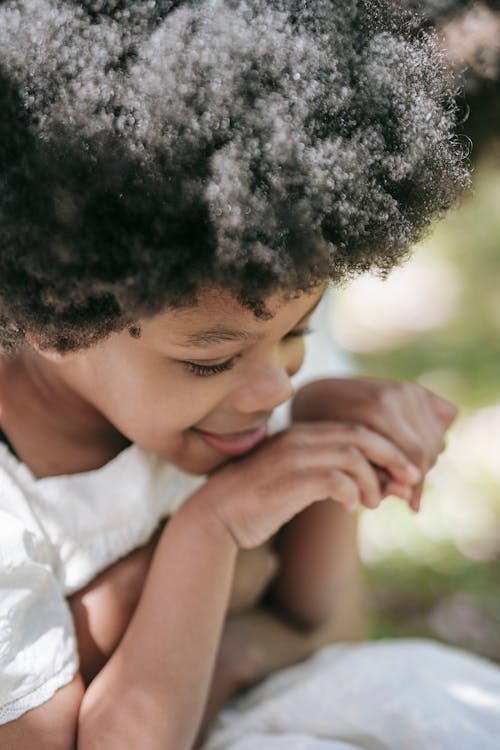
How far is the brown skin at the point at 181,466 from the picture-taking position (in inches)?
58.9

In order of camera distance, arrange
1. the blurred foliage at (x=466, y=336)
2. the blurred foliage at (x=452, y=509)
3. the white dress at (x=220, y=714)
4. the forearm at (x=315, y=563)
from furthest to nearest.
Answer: the blurred foliage at (x=466, y=336) < the blurred foliage at (x=452, y=509) < the forearm at (x=315, y=563) < the white dress at (x=220, y=714)

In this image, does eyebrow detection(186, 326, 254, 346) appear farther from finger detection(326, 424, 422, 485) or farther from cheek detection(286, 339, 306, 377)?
finger detection(326, 424, 422, 485)

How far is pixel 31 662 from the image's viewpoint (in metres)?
1.46

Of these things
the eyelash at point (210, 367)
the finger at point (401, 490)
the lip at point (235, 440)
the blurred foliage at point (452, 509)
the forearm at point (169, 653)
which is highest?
Answer: the eyelash at point (210, 367)

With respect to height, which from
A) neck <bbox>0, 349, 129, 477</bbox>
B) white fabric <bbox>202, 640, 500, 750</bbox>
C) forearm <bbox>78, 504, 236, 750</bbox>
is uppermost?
neck <bbox>0, 349, 129, 477</bbox>

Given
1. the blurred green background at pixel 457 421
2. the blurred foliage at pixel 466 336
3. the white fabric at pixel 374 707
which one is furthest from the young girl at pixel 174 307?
the blurred foliage at pixel 466 336

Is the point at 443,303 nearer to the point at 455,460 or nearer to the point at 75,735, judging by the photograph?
the point at 455,460

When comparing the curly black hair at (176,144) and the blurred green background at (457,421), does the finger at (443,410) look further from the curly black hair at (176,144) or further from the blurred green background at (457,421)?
the curly black hair at (176,144)

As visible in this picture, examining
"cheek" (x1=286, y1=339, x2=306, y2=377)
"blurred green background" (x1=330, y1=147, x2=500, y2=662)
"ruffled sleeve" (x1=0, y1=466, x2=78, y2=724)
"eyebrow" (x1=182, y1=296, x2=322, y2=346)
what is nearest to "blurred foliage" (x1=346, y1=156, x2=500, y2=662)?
"blurred green background" (x1=330, y1=147, x2=500, y2=662)

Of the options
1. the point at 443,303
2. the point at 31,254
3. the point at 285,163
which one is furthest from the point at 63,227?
the point at 443,303

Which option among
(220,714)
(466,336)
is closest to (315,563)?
(220,714)

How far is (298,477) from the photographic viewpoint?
1.70 meters

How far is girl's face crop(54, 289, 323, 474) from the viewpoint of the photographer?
142 cm

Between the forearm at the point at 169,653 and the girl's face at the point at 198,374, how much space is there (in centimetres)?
15
